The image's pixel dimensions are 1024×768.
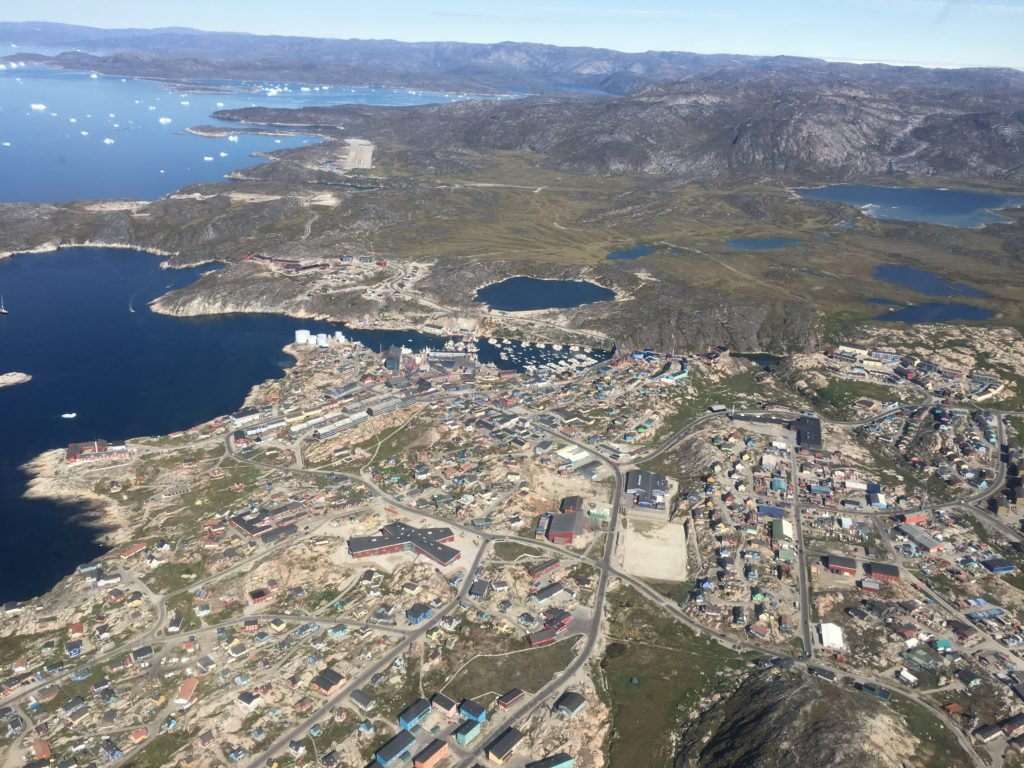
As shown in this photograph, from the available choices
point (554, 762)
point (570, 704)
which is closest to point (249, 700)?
point (554, 762)

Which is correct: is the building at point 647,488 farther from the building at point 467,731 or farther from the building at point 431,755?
the building at point 431,755

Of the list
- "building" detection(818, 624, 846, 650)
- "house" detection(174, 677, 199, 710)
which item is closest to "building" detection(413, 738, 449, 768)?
"house" detection(174, 677, 199, 710)

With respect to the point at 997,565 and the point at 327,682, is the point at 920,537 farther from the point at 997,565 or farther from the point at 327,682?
the point at 327,682

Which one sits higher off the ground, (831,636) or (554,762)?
(831,636)

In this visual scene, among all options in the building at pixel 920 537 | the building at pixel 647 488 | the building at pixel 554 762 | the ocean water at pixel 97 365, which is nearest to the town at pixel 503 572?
the building at pixel 554 762

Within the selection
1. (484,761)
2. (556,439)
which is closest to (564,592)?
(484,761)

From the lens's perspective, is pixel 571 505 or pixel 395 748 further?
pixel 571 505
